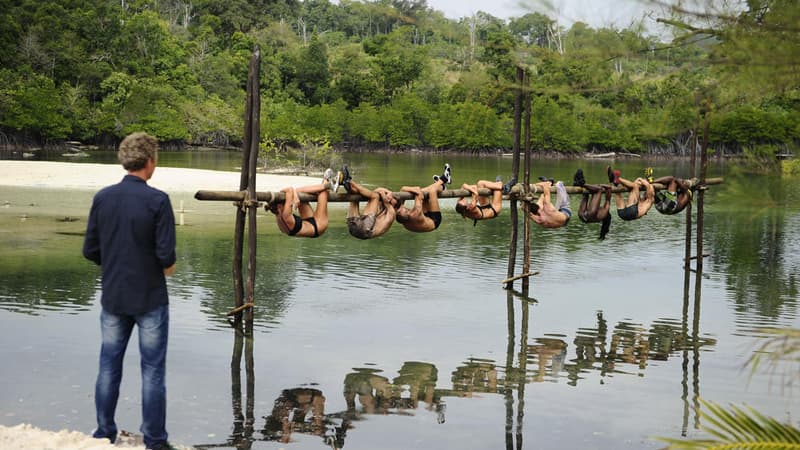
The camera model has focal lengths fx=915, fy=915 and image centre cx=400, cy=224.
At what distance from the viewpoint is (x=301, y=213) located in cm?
1138

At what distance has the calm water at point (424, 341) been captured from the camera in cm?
845

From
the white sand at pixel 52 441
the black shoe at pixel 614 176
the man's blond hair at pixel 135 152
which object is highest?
the man's blond hair at pixel 135 152

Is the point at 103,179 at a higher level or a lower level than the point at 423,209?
lower

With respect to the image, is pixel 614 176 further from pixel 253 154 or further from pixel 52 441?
pixel 52 441

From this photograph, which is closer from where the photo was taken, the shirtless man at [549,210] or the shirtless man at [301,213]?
the shirtless man at [301,213]

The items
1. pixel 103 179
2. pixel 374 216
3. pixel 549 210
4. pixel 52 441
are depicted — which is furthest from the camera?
pixel 103 179

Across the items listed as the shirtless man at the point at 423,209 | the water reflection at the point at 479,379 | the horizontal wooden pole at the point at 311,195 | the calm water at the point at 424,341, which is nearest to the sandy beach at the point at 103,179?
the calm water at the point at 424,341

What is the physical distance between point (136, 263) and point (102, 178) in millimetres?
32566

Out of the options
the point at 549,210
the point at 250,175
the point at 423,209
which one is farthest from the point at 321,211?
the point at 549,210

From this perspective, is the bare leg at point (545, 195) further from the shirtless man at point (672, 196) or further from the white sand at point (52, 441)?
the white sand at point (52, 441)

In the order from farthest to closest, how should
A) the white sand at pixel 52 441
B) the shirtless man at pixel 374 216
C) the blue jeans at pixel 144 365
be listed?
the shirtless man at pixel 374 216, the blue jeans at pixel 144 365, the white sand at pixel 52 441

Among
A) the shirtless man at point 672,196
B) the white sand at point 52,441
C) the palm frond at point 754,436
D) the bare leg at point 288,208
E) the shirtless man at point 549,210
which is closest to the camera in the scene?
the palm frond at point 754,436

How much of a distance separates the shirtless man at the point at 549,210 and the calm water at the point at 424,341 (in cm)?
136

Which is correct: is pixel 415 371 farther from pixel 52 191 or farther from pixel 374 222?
pixel 52 191
